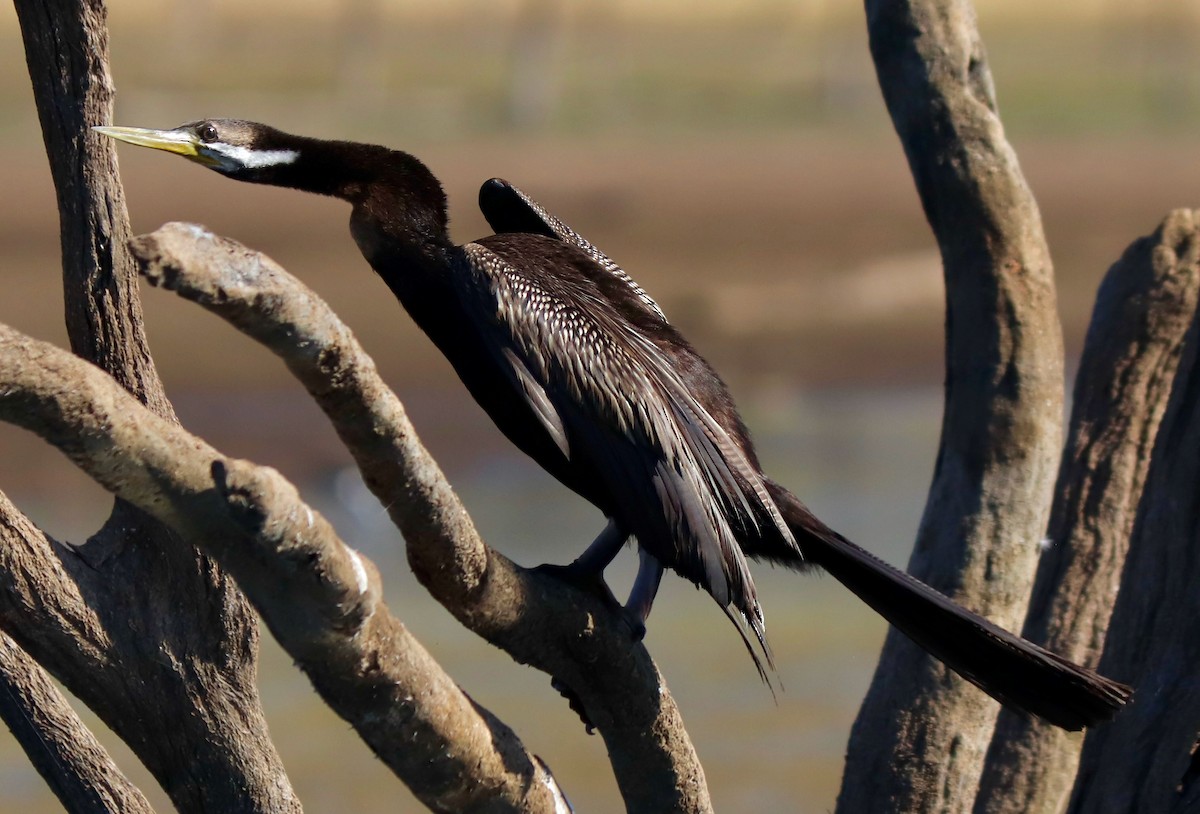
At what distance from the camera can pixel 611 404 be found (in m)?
3.58

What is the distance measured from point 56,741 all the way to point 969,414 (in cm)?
231

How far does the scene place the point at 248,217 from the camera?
20.4 metres

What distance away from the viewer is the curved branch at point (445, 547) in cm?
215

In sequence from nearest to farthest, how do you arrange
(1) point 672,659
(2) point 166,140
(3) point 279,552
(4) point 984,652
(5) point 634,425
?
(3) point 279,552 → (4) point 984,652 → (5) point 634,425 → (2) point 166,140 → (1) point 672,659

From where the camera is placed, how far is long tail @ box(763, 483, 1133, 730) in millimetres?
3256

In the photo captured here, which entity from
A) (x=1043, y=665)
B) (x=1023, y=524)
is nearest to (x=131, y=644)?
(x=1043, y=665)

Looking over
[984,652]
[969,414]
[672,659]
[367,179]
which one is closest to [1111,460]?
[969,414]

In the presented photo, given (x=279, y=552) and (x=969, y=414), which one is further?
(x=969, y=414)

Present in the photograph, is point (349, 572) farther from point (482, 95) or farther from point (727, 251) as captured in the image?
point (482, 95)

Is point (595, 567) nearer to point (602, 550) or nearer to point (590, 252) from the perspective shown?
point (602, 550)

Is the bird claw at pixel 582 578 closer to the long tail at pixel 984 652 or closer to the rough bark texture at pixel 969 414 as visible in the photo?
the long tail at pixel 984 652

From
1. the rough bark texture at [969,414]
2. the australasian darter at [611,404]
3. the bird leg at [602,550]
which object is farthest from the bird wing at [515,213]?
the bird leg at [602,550]

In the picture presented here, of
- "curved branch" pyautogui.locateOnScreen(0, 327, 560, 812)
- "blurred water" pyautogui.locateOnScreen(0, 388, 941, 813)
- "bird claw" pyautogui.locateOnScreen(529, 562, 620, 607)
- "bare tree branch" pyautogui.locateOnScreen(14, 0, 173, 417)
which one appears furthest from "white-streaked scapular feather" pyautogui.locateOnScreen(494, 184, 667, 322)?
"blurred water" pyautogui.locateOnScreen(0, 388, 941, 813)

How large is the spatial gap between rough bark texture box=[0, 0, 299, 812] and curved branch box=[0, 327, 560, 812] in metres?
0.50
